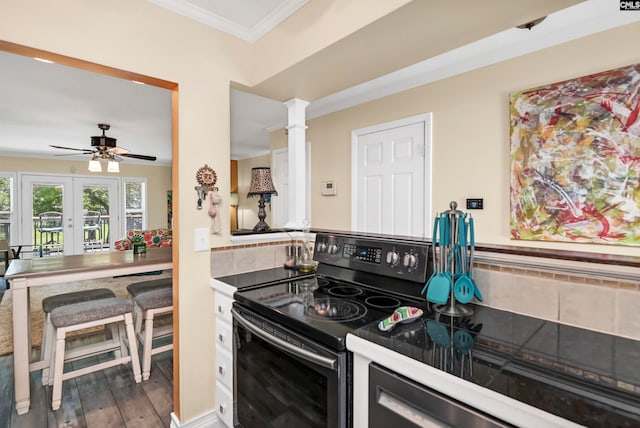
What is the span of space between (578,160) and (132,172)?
809 cm

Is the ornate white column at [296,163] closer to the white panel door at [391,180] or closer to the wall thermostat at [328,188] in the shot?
the white panel door at [391,180]

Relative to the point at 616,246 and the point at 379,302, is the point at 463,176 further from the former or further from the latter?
the point at 379,302

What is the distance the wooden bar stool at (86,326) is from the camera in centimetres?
201

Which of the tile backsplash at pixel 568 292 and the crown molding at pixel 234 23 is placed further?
the crown molding at pixel 234 23

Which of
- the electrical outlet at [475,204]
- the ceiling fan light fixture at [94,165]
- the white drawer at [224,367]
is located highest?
the ceiling fan light fixture at [94,165]

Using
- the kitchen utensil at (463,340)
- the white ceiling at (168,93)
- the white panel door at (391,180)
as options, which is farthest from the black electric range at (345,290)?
→ the white panel door at (391,180)

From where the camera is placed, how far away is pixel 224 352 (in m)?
1.71

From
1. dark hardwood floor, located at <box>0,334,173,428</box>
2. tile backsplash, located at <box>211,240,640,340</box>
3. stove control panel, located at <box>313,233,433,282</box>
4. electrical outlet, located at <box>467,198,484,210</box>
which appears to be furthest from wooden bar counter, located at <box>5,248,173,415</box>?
electrical outlet, located at <box>467,198,484,210</box>

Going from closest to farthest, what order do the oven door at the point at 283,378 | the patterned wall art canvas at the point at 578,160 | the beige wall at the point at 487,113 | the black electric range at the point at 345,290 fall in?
the oven door at the point at 283,378
the black electric range at the point at 345,290
the patterned wall art canvas at the point at 578,160
the beige wall at the point at 487,113

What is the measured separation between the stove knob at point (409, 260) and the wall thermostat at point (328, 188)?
2.30 metres

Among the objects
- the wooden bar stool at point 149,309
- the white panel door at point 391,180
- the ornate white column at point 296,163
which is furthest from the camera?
the white panel door at point 391,180

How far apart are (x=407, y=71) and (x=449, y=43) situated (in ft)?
4.47

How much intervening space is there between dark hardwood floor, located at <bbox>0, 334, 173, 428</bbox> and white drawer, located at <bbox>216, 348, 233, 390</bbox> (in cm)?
54

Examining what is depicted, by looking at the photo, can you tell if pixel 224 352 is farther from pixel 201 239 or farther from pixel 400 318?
pixel 400 318
